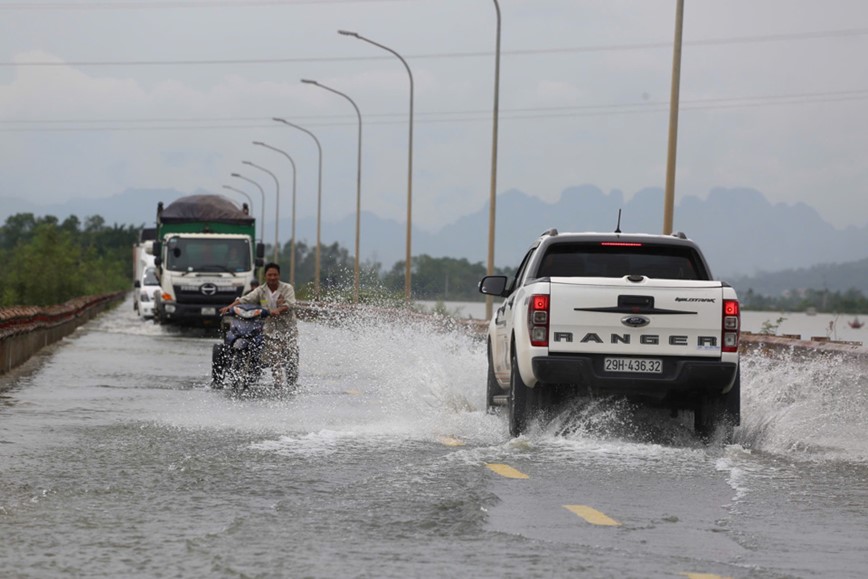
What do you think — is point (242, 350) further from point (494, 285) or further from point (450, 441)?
point (450, 441)

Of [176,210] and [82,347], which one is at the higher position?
[176,210]

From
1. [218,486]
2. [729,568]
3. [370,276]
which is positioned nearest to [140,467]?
[218,486]

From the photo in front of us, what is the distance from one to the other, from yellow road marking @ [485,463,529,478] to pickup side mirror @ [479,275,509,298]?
380 centimetres

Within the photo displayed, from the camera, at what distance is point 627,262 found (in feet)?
46.4

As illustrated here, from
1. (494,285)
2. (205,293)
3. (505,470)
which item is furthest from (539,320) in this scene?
(205,293)

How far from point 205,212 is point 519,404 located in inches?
1284

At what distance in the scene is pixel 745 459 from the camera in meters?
12.7

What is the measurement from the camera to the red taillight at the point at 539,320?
13070 mm

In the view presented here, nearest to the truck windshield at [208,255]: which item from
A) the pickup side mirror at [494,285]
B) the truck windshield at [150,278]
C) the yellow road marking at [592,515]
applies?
the truck windshield at [150,278]

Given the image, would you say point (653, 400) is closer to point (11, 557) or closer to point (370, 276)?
point (11, 557)

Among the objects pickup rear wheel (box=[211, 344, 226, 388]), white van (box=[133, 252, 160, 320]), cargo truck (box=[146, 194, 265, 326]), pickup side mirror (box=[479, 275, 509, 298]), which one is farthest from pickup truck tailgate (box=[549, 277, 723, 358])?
white van (box=[133, 252, 160, 320])

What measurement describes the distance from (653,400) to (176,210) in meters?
33.9

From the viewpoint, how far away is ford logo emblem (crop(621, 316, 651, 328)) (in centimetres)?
1305

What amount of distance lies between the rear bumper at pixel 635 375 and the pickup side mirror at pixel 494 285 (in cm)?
243
